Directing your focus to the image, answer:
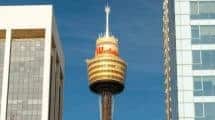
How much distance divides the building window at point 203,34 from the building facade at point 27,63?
3598 inches

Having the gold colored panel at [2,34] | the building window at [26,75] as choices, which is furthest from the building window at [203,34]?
the gold colored panel at [2,34]

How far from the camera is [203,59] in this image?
88812 mm

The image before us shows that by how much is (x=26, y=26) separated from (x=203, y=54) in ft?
356

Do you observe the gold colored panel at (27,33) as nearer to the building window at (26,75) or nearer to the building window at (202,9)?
the building window at (26,75)

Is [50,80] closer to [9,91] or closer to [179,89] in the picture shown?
[9,91]

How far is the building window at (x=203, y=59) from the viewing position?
88.4m

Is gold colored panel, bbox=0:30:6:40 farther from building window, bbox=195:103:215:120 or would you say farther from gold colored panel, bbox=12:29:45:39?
building window, bbox=195:103:215:120

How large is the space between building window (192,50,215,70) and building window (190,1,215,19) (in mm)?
5213

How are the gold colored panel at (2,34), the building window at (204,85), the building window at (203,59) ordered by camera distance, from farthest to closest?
the gold colored panel at (2,34) < the building window at (203,59) < the building window at (204,85)

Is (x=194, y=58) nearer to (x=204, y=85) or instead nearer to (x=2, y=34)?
(x=204, y=85)

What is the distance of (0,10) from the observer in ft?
645

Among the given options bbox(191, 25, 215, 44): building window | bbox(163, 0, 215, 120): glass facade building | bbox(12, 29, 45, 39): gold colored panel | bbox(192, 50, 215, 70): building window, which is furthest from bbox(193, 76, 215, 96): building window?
bbox(12, 29, 45, 39): gold colored panel

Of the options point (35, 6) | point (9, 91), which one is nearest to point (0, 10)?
point (35, 6)

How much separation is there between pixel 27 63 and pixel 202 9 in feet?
336
